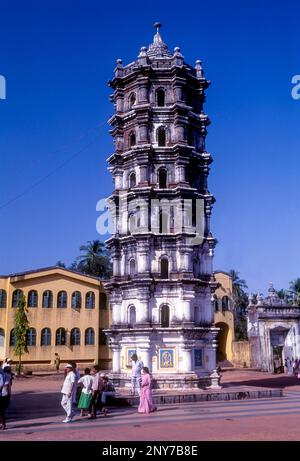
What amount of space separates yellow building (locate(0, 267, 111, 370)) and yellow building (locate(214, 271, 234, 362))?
13.8 meters

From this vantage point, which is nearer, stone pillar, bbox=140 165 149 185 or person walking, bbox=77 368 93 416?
person walking, bbox=77 368 93 416

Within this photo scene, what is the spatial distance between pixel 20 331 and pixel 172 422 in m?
29.1

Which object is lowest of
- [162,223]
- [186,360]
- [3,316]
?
[186,360]

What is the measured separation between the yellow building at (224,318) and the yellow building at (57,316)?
1382 centimetres

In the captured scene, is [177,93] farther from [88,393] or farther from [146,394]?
[88,393]

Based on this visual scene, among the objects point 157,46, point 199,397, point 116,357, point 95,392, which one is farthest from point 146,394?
point 157,46

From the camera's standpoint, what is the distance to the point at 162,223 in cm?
3084

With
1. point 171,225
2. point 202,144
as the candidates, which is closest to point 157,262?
point 171,225

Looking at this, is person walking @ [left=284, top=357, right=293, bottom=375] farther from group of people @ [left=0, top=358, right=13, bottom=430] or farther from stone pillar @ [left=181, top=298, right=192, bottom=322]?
group of people @ [left=0, top=358, right=13, bottom=430]

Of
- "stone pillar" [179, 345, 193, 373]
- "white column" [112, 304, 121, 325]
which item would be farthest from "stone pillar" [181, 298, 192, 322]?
"white column" [112, 304, 121, 325]

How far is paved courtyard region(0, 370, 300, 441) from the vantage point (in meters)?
14.4

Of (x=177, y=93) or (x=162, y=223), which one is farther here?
(x=177, y=93)

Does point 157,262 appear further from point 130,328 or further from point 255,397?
point 255,397

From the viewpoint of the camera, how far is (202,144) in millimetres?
33531
